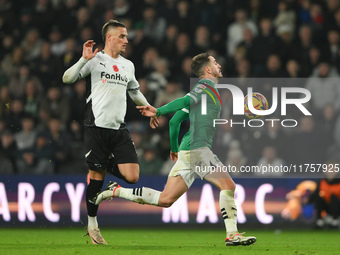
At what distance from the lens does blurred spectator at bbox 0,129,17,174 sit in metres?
11.8

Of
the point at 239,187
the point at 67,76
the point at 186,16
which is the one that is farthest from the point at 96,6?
the point at 67,76

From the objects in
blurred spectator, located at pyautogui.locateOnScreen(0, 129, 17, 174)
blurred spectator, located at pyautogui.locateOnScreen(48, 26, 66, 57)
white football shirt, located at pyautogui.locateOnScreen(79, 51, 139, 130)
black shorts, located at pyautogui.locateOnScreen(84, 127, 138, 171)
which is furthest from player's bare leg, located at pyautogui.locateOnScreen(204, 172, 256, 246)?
blurred spectator, located at pyautogui.locateOnScreen(48, 26, 66, 57)

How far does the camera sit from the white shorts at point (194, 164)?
708 centimetres

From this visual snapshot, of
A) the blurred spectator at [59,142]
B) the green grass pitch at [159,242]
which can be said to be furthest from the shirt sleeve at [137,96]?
the blurred spectator at [59,142]

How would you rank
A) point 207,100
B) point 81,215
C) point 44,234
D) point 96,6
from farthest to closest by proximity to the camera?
point 96,6, point 81,215, point 44,234, point 207,100

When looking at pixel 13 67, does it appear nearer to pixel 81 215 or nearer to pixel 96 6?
pixel 96 6

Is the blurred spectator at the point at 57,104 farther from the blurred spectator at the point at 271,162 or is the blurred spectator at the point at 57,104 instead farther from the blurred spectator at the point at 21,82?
the blurred spectator at the point at 271,162

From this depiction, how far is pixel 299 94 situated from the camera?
40.4 ft

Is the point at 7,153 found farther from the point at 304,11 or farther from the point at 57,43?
the point at 304,11

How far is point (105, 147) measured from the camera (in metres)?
7.83

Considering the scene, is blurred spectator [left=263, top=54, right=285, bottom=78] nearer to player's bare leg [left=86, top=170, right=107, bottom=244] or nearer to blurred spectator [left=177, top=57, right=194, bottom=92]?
blurred spectator [left=177, top=57, right=194, bottom=92]

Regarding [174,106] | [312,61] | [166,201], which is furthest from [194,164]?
[312,61]

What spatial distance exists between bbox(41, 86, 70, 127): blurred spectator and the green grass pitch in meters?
2.37

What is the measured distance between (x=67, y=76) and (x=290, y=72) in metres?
6.00
